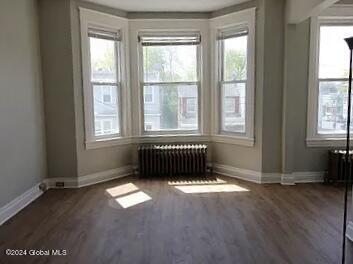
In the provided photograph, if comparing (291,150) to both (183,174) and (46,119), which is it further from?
(46,119)

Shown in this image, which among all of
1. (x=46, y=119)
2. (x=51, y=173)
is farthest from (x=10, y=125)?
(x=51, y=173)

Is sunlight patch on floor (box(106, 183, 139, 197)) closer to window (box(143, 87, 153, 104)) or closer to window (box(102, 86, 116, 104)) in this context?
window (box(102, 86, 116, 104))

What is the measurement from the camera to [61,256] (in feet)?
9.22

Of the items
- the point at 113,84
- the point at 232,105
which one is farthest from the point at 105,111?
the point at 232,105

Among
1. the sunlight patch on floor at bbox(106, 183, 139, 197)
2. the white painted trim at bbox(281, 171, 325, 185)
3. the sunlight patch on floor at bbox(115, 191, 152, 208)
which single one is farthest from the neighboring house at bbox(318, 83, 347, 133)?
the sunlight patch on floor at bbox(106, 183, 139, 197)

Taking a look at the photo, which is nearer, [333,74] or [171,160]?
[333,74]

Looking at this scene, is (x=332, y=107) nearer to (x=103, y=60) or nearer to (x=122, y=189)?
(x=122, y=189)

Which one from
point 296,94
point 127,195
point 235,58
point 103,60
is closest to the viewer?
point 127,195

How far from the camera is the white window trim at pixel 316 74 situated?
4801mm

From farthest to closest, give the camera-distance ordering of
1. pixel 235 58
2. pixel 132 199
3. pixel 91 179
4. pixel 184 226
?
pixel 235 58
pixel 91 179
pixel 132 199
pixel 184 226

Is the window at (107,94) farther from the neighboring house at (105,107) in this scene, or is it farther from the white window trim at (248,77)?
the white window trim at (248,77)

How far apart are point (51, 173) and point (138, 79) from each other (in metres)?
2.00

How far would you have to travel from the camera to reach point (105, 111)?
5246 mm

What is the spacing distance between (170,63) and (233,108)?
1.29 meters
